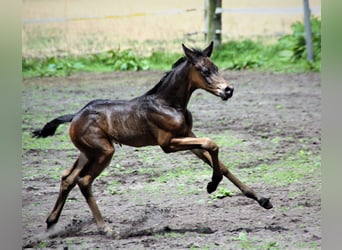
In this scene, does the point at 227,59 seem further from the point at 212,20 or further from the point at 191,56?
the point at 191,56

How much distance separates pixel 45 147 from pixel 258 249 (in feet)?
8.40

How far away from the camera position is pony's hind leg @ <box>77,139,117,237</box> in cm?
452

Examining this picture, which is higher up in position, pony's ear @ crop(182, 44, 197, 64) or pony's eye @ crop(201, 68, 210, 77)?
pony's ear @ crop(182, 44, 197, 64)

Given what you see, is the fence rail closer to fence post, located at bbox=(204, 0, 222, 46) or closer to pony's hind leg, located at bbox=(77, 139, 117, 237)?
fence post, located at bbox=(204, 0, 222, 46)

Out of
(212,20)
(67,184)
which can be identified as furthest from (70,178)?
(212,20)

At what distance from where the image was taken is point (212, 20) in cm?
694

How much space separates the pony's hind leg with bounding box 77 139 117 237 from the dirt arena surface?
16cm

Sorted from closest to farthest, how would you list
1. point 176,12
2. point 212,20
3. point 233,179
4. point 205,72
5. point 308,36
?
point 205,72 < point 233,179 < point 176,12 < point 212,20 < point 308,36

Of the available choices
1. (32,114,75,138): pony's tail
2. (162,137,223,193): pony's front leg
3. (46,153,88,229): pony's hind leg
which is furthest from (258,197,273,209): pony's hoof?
(32,114,75,138): pony's tail

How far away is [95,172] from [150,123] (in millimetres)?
411

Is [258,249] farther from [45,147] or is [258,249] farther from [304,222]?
[45,147]

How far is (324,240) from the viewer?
4418 millimetres

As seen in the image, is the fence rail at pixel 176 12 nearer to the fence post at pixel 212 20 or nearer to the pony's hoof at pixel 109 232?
the fence post at pixel 212 20
